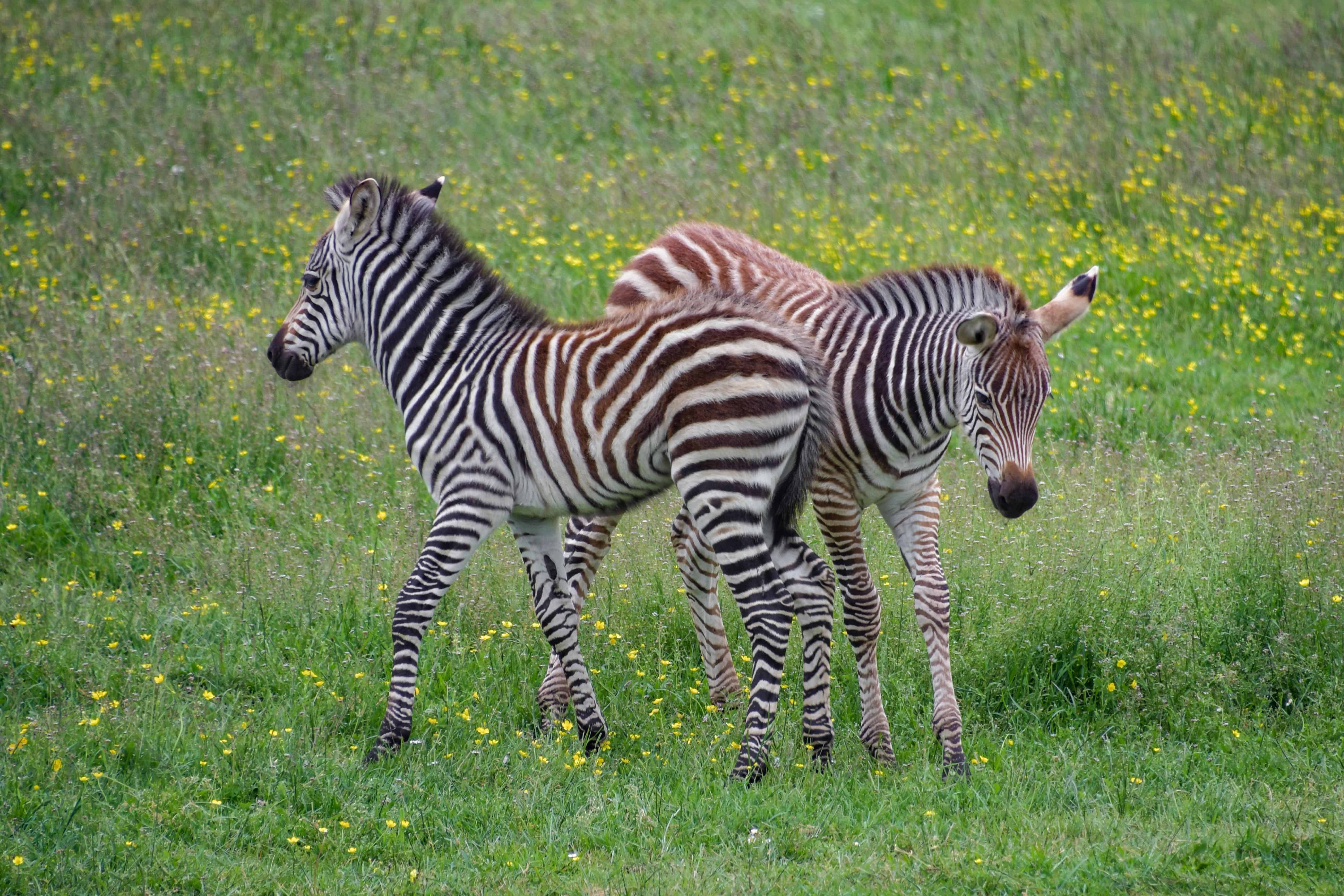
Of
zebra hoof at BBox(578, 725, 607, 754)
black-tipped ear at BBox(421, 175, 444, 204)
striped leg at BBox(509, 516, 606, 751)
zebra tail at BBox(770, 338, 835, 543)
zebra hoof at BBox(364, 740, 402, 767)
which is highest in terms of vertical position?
black-tipped ear at BBox(421, 175, 444, 204)

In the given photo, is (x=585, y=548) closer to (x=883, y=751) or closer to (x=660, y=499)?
(x=660, y=499)

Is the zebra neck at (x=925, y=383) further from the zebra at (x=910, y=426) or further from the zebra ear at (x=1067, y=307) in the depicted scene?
the zebra ear at (x=1067, y=307)

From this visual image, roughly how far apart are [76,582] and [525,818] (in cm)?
372

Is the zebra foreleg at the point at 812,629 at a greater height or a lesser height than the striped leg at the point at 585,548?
lesser

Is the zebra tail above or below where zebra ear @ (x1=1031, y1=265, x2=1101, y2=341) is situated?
below

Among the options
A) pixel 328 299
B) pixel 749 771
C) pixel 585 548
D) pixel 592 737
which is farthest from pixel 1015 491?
pixel 328 299

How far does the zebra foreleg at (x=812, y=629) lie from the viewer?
6133 mm

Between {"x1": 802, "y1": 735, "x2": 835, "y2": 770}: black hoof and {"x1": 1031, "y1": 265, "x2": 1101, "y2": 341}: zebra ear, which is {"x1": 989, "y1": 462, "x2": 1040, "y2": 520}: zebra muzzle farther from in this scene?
{"x1": 802, "y1": 735, "x2": 835, "y2": 770}: black hoof

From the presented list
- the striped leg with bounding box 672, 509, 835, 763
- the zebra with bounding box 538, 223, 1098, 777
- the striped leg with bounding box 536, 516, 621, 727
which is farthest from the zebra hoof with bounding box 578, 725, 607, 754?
the striped leg with bounding box 672, 509, 835, 763

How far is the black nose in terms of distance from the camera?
543cm

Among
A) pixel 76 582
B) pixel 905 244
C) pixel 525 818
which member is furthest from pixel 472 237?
pixel 525 818

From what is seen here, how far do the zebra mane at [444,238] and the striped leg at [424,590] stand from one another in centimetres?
109

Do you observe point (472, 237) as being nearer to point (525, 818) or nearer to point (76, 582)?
point (76, 582)

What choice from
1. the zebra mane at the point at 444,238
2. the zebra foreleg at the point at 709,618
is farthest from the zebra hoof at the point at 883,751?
the zebra mane at the point at 444,238
